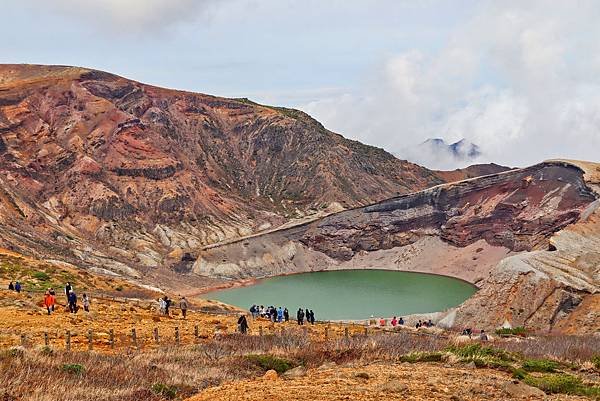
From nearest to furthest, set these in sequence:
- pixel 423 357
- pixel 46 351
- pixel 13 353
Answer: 1. pixel 13 353
2. pixel 46 351
3. pixel 423 357

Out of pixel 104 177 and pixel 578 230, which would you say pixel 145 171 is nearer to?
pixel 104 177

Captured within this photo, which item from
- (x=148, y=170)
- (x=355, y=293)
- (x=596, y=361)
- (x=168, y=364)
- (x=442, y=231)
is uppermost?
(x=148, y=170)

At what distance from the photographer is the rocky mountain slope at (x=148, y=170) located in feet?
321

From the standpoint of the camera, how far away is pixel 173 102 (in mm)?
141875

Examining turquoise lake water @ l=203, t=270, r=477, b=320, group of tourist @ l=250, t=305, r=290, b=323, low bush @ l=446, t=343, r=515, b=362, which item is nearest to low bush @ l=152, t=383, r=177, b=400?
low bush @ l=446, t=343, r=515, b=362

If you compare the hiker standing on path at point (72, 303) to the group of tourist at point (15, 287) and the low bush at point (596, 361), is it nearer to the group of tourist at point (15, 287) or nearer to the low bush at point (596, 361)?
the group of tourist at point (15, 287)

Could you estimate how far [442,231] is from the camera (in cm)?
10688

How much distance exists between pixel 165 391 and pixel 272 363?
409 cm

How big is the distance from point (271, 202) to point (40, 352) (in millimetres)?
118483

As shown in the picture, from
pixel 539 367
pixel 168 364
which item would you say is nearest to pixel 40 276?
pixel 168 364

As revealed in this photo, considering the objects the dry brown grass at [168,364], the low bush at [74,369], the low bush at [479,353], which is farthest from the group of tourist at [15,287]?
the low bush at [479,353]

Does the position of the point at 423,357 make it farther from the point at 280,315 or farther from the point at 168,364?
the point at 280,315

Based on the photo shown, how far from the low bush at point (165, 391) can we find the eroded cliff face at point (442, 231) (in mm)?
63102

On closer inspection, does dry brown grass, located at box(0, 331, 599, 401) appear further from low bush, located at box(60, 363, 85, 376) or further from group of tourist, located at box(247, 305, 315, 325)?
group of tourist, located at box(247, 305, 315, 325)
